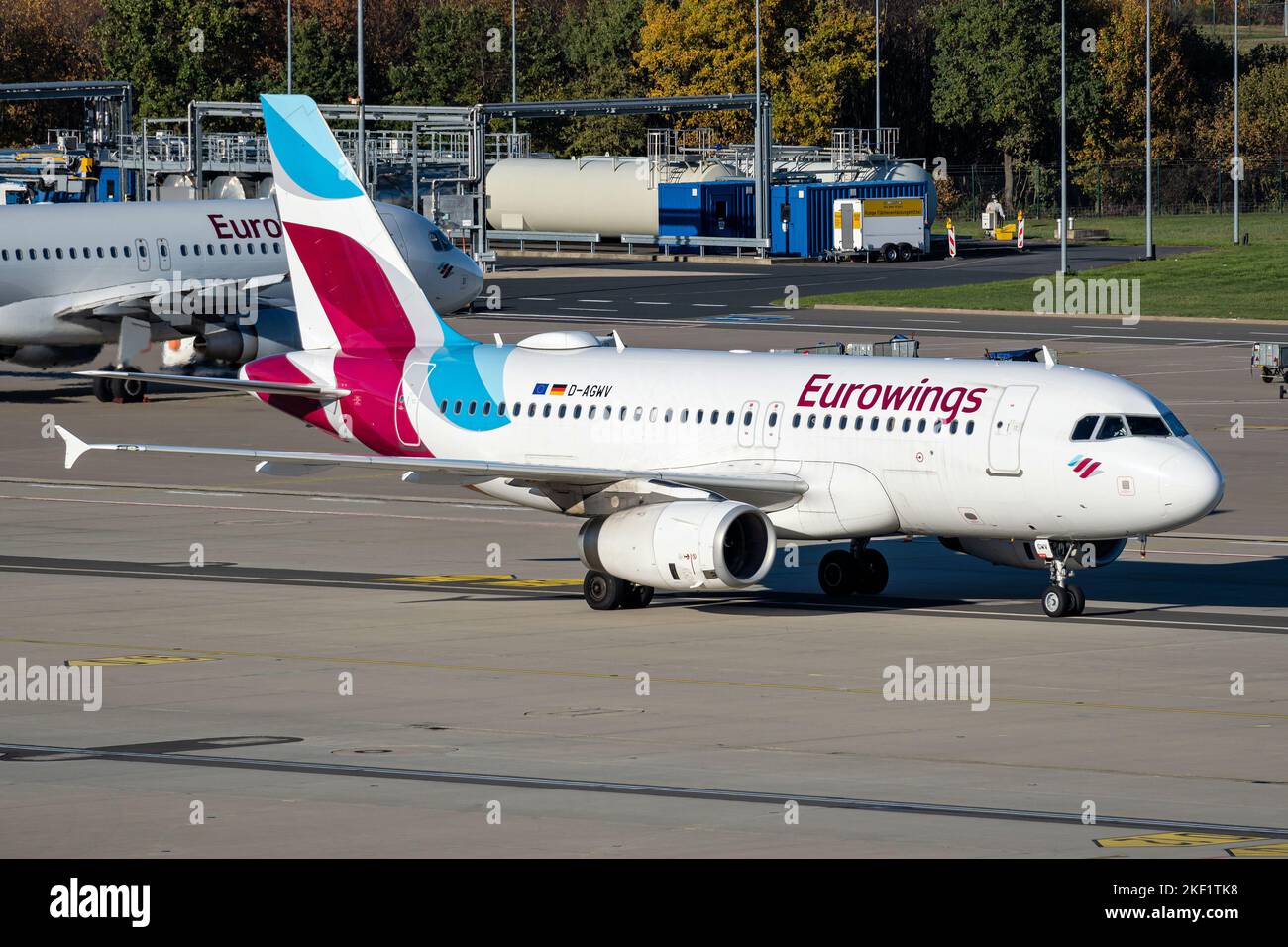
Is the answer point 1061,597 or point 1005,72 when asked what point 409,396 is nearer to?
point 1061,597

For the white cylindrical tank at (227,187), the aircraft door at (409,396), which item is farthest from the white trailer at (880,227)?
the aircraft door at (409,396)

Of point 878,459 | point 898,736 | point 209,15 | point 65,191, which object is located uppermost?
point 209,15

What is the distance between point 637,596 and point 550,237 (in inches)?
4085

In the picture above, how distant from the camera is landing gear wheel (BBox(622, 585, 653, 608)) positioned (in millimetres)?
35938

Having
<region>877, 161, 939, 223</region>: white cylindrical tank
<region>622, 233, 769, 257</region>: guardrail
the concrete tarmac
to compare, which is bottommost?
the concrete tarmac

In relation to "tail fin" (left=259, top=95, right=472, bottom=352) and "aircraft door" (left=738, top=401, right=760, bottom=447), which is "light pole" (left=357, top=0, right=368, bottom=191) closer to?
"tail fin" (left=259, top=95, right=472, bottom=352)

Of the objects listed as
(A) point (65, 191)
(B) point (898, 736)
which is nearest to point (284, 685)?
(B) point (898, 736)

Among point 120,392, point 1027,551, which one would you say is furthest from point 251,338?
point 1027,551

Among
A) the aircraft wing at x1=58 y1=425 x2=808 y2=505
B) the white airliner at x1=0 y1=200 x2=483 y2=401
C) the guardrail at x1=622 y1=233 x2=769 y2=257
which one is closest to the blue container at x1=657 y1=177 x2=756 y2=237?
the guardrail at x1=622 y1=233 x2=769 y2=257

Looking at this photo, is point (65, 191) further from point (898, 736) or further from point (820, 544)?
point (898, 736)

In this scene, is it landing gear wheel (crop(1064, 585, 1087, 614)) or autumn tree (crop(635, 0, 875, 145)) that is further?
autumn tree (crop(635, 0, 875, 145))

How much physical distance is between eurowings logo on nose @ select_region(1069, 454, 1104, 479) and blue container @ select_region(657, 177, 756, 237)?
3904 inches

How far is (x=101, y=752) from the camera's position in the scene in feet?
81.5

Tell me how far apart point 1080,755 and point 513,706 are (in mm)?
7548
